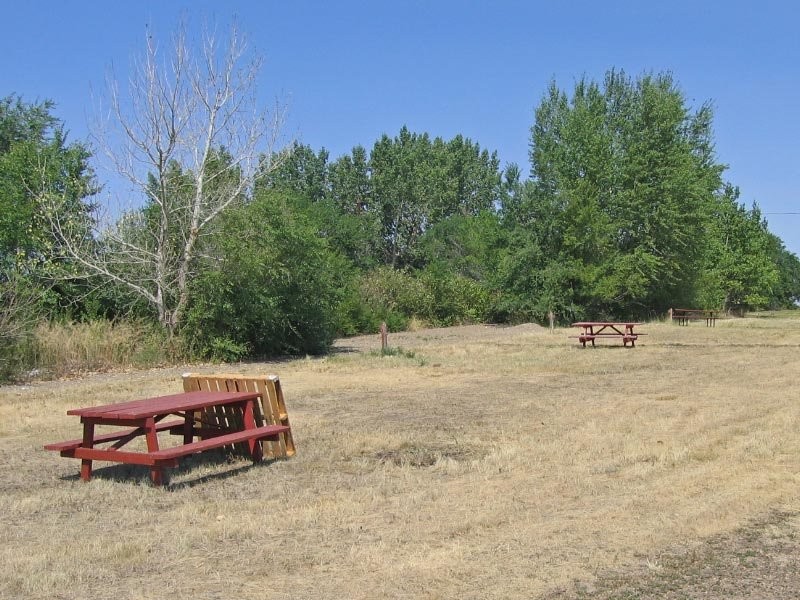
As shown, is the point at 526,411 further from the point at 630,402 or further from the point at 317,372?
the point at 317,372

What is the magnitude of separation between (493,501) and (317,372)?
38.0 ft

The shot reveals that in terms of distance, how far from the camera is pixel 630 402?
39.2ft

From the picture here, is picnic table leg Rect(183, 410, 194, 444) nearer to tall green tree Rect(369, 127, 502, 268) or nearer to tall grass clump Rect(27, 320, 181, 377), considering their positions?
tall grass clump Rect(27, 320, 181, 377)

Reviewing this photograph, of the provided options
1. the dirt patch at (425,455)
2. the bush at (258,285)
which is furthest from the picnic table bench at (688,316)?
the dirt patch at (425,455)

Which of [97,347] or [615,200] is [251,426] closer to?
[97,347]

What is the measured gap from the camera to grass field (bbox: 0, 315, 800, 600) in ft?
15.5

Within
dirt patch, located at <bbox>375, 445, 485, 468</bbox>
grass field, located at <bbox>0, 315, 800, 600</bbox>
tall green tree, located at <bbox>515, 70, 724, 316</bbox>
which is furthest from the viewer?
tall green tree, located at <bbox>515, 70, 724, 316</bbox>

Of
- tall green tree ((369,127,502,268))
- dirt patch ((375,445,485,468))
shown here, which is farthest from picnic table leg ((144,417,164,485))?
tall green tree ((369,127,502,268))

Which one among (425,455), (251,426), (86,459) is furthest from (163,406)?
(425,455)

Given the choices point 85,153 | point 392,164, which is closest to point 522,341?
point 85,153

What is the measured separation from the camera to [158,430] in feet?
26.2

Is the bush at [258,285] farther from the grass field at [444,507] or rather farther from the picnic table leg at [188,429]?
the picnic table leg at [188,429]

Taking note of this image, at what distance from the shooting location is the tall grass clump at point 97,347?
17.5 m

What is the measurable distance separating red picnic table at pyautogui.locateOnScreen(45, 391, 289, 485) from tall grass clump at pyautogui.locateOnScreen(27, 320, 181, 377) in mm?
9978
